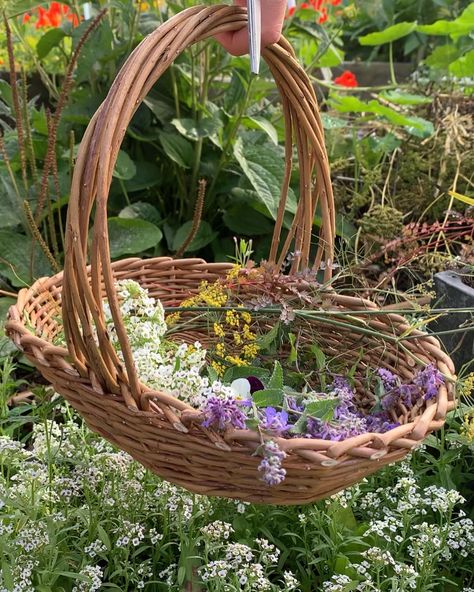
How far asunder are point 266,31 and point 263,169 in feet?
3.33

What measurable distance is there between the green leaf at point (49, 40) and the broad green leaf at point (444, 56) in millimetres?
1268

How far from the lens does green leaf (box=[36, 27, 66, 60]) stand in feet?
7.29

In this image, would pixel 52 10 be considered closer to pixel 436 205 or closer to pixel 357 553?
pixel 436 205

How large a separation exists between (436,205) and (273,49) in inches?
48.5

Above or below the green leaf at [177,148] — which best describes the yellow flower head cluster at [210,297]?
above

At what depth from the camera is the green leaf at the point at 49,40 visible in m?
2.22

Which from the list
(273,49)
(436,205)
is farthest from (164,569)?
(436,205)

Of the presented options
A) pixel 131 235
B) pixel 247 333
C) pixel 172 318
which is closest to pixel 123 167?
pixel 131 235

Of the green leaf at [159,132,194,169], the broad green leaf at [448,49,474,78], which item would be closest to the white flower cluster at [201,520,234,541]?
the green leaf at [159,132,194,169]

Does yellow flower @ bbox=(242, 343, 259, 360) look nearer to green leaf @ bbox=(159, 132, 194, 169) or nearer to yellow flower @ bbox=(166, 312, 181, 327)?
yellow flower @ bbox=(166, 312, 181, 327)

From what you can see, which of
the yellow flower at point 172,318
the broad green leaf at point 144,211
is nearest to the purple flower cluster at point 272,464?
the yellow flower at point 172,318

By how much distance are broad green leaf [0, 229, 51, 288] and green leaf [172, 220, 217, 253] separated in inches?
13.9

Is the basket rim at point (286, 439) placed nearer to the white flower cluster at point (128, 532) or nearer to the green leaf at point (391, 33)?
the white flower cluster at point (128, 532)

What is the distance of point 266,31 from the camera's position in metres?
1.15
